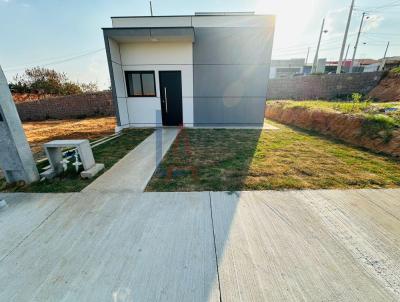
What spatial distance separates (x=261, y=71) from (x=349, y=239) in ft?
22.6

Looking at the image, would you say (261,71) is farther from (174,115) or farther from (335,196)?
(335,196)

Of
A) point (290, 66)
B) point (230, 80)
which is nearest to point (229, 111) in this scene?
point (230, 80)

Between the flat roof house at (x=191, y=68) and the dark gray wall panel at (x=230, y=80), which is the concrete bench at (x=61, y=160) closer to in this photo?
the flat roof house at (x=191, y=68)

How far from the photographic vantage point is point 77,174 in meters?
3.44

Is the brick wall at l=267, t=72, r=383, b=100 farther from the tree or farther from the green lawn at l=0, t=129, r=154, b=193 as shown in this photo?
the tree

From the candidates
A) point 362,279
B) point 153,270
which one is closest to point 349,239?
point 362,279

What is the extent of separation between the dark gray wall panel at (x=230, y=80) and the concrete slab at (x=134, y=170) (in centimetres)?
325

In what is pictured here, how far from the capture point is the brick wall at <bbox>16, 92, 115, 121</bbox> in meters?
12.8

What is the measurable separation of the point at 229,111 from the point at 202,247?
6755 millimetres

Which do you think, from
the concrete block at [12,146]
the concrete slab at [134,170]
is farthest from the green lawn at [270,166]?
the concrete block at [12,146]

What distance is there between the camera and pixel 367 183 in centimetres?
301

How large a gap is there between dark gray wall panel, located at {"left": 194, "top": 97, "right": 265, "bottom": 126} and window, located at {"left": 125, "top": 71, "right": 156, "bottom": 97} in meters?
2.03

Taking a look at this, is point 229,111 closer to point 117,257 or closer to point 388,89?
point 117,257

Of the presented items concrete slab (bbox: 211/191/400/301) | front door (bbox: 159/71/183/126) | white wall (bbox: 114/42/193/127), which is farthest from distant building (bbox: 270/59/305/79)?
concrete slab (bbox: 211/191/400/301)
